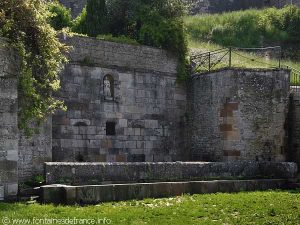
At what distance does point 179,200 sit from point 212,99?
21.8 ft

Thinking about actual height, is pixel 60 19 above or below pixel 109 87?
above

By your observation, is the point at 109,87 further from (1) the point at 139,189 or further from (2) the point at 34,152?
(1) the point at 139,189

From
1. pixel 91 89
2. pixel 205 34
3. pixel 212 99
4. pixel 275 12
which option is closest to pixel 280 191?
pixel 212 99

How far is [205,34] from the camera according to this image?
2758 cm

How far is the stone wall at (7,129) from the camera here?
10820mm

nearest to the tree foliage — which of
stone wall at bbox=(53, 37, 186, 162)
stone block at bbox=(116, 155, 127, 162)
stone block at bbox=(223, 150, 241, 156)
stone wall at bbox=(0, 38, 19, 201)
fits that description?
stone wall at bbox=(53, 37, 186, 162)

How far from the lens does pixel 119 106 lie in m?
17.4

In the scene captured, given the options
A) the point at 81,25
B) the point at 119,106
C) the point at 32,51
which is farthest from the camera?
the point at 81,25

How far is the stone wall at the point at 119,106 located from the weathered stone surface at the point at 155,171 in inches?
141

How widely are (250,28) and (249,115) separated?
12.2 metres

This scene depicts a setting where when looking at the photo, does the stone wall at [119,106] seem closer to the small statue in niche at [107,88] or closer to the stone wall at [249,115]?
the small statue in niche at [107,88]

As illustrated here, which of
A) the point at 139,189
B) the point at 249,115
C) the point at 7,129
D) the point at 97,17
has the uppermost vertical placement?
the point at 97,17

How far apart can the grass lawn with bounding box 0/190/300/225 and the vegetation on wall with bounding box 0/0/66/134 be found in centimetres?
292

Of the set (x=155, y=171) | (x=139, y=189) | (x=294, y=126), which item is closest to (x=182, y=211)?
(x=139, y=189)
